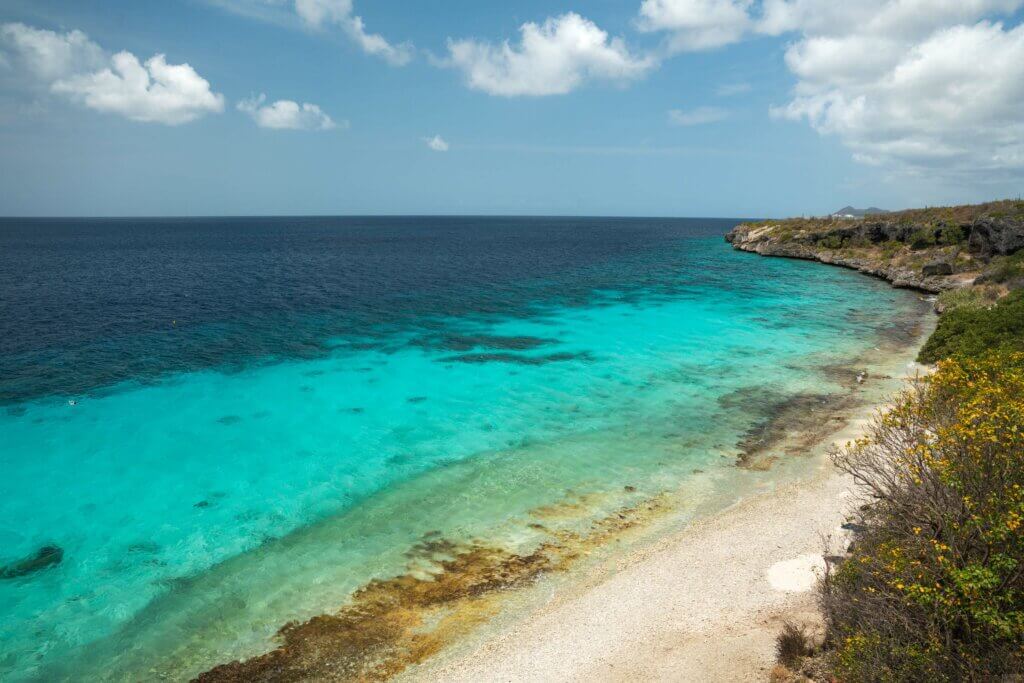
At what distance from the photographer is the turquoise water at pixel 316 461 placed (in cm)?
1642

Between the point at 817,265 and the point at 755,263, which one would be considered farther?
the point at 755,263

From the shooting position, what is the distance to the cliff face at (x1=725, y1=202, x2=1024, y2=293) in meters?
64.1

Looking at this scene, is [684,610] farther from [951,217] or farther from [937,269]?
[951,217]

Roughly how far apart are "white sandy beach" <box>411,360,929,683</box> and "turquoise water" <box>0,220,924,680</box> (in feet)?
12.9

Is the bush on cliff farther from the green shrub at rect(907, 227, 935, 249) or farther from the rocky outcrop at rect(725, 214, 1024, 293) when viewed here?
the green shrub at rect(907, 227, 935, 249)

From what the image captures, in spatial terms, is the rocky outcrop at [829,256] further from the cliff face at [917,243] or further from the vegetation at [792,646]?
the vegetation at [792,646]

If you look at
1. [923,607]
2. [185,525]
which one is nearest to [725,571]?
[923,607]

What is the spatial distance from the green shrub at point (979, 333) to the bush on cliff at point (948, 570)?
21104 mm

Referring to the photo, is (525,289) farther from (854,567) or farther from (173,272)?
(854,567)

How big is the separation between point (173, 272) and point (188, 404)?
64.1 m

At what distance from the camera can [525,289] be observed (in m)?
71.6

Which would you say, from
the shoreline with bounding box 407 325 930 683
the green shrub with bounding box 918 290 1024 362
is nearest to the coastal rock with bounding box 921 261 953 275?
the green shrub with bounding box 918 290 1024 362

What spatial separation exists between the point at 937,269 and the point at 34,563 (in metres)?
83.7

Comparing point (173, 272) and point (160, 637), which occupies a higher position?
point (173, 272)
